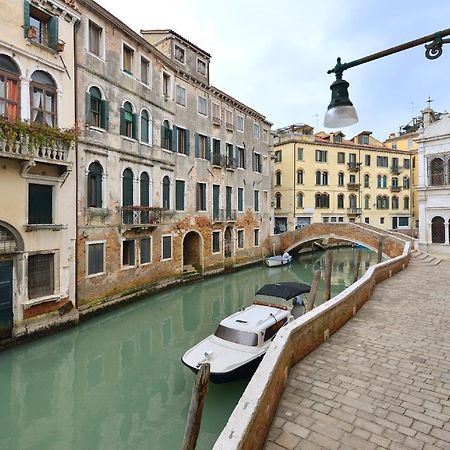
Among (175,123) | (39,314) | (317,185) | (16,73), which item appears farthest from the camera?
(317,185)

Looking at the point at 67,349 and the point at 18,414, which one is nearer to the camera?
the point at 18,414

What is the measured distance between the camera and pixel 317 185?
32438 mm

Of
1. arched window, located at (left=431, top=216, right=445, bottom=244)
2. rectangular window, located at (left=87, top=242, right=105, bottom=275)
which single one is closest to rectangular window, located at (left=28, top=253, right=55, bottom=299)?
rectangular window, located at (left=87, top=242, right=105, bottom=275)

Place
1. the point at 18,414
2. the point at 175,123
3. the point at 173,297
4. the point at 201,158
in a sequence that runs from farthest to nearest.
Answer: the point at 201,158 → the point at 175,123 → the point at 173,297 → the point at 18,414

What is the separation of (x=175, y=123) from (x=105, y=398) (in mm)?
13261

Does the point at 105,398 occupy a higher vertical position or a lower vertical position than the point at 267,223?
lower

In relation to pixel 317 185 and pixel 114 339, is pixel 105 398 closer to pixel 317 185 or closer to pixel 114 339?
pixel 114 339

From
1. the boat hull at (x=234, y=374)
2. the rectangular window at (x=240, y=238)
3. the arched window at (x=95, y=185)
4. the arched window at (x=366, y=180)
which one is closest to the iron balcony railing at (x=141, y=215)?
the arched window at (x=95, y=185)

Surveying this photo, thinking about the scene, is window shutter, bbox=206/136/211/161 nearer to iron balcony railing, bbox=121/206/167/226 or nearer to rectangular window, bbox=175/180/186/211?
rectangular window, bbox=175/180/186/211

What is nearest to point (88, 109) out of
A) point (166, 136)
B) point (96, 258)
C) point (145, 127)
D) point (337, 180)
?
point (145, 127)

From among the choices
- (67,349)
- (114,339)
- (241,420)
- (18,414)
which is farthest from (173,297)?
(241,420)

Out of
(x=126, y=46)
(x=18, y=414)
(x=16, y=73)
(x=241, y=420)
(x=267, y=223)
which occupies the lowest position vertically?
(x=18, y=414)

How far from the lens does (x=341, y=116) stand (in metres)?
3.45

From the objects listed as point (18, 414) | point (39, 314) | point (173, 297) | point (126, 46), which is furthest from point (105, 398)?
point (126, 46)
